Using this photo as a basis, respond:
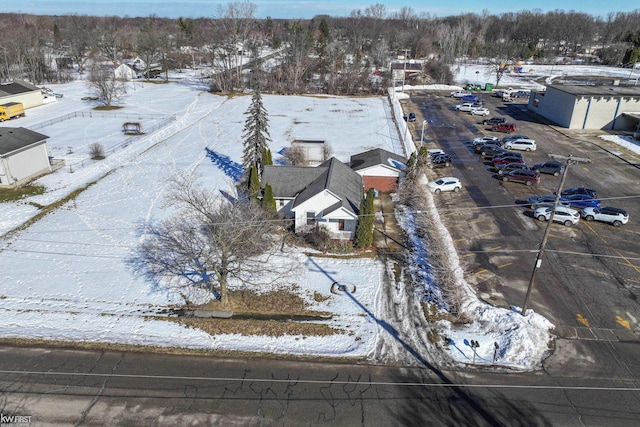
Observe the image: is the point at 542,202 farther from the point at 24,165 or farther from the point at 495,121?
the point at 24,165

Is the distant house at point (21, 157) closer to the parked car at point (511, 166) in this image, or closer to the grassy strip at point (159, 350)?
the grassy strip at point (159, 350)

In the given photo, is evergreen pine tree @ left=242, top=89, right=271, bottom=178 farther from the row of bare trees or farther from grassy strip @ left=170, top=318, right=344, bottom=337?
the row of bare trees

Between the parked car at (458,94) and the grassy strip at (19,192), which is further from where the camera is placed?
the parked car at (458,94)

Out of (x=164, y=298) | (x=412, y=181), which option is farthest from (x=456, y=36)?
(x=164, y=298)

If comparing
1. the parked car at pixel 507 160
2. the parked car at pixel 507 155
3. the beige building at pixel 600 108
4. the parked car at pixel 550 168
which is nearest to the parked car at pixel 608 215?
the parked car at pixel 550 168

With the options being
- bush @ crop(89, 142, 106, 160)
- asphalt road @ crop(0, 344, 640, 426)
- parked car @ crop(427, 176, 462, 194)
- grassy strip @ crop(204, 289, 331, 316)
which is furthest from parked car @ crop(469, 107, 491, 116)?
asphalt road @ crop(0, 344, 640, 426)

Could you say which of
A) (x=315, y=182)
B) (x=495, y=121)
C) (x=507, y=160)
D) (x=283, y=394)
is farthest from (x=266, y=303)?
(x=495, y=121)

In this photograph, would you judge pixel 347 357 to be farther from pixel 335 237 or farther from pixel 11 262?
pixel 11 262
